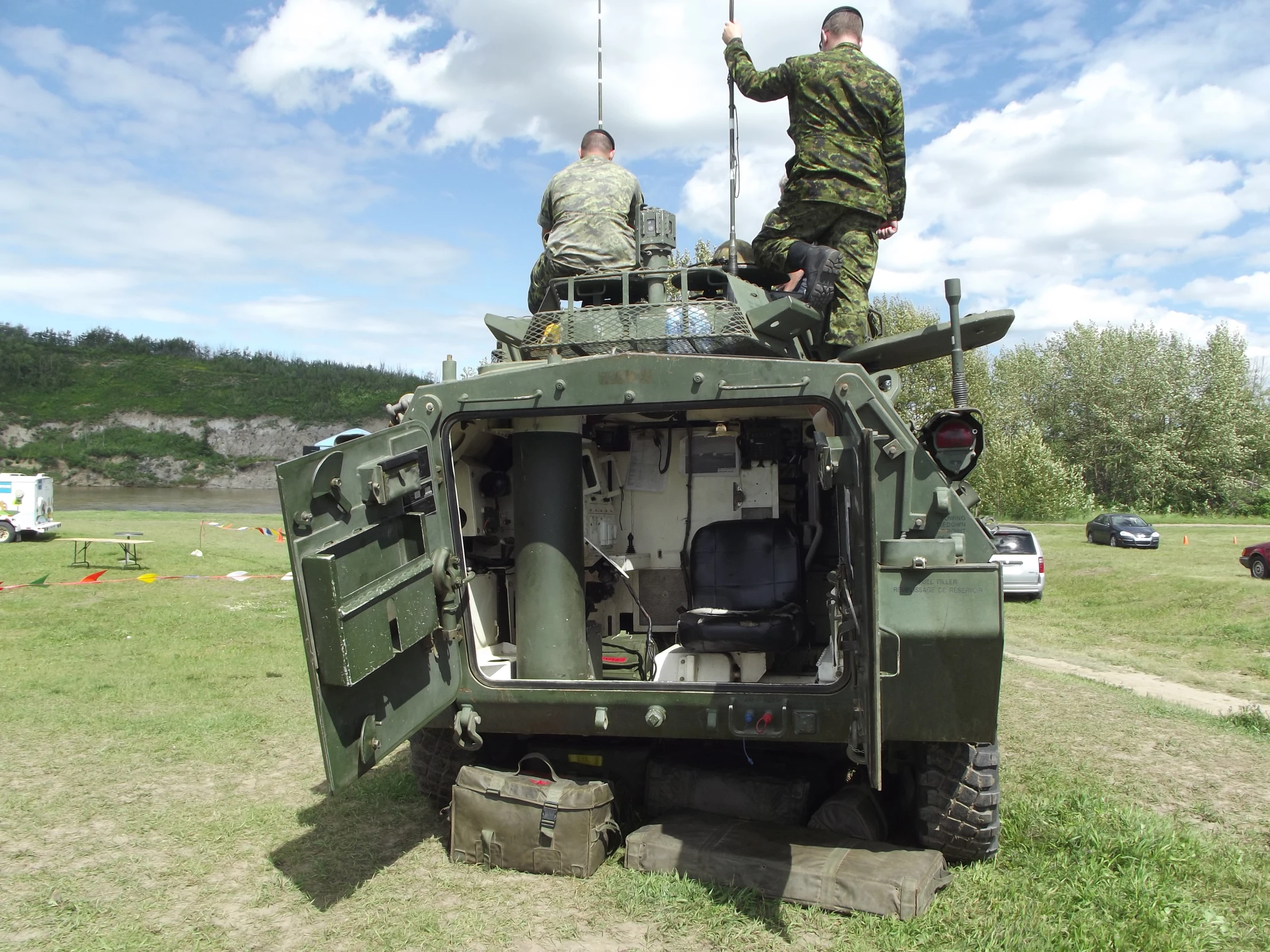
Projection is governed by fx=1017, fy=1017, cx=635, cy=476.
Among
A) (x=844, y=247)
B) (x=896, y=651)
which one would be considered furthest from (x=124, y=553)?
(x=896, y=651)

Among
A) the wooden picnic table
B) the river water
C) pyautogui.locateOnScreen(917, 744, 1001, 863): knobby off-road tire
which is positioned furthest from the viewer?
the river water

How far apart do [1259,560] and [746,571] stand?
700 inches

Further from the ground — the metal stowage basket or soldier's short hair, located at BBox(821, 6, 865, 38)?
soldier's short hair, located at BBox(821, 6, 865, 38)

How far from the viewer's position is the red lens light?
13.0 feet

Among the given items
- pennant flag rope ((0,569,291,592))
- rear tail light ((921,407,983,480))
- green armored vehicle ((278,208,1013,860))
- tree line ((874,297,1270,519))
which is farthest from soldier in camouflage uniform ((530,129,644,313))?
tree line ((874,297,1270,519))

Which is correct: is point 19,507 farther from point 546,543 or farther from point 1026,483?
point 1026,483

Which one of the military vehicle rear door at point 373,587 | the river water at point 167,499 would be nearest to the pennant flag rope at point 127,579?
the military vehicle rear door at point 373,587

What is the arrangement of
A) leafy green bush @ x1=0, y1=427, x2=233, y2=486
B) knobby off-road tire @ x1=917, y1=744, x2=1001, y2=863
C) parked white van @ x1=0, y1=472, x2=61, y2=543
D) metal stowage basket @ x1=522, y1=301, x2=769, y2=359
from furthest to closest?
leafy green bush @ x1=0, y1=427, x2=233, y2=486
parked white van @ x1=0, y1=472, x2=61, y2=543
metal stowage basket @ x1=522, y1=301, x2=769, y2=359
knobby off-road tire @ x1=917, y1=744, x2=1001, y2=863

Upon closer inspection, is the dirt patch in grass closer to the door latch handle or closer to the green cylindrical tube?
the door latch handle

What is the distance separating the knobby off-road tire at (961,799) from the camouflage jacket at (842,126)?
2730mm

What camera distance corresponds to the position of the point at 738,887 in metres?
3.96

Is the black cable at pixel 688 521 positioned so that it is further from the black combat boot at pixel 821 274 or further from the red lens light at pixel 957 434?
the red lens light at pixel 957 434

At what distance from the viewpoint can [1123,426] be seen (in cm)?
4525

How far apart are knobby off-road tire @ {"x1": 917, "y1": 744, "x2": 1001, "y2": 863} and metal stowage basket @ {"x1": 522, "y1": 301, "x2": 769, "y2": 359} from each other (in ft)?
6.47
